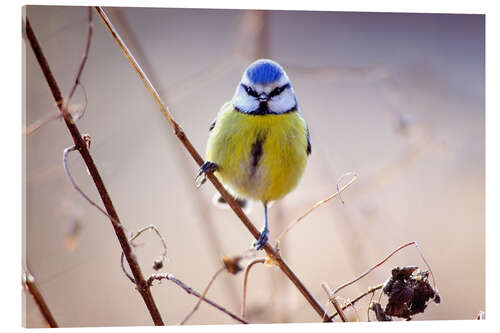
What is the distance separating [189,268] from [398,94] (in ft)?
3.90

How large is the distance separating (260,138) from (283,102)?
19 cm

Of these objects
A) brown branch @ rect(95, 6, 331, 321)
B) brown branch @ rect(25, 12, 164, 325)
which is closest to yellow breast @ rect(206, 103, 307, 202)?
brown branch @ rect(95, 6, 331, 321)

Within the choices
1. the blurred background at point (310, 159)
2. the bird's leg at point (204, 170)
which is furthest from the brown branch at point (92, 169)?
the bird's leg at point (204, 170)

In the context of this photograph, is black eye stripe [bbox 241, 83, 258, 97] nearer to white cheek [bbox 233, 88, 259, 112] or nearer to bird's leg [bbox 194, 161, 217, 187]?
white cheek [bbox 233, 88, 259, 112]

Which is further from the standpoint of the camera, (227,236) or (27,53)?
(227,236)

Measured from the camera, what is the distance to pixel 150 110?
209cm

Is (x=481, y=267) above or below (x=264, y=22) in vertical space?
below

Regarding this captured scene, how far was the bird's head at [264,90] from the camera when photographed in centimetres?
189

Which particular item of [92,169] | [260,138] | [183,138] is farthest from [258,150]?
[92,169]

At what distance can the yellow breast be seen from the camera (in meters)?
1.93

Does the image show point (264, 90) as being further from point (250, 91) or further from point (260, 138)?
point (260, 138)

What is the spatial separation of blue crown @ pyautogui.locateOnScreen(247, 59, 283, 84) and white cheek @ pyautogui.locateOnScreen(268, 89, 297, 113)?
0.31 ft
